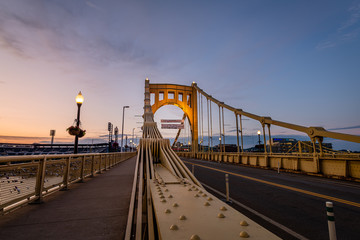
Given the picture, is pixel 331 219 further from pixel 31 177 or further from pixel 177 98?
pixel 177 98

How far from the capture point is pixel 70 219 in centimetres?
372

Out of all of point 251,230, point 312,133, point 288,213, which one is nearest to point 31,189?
point 251,230

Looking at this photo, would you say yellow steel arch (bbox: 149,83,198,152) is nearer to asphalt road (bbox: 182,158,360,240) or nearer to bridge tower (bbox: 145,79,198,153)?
bridge tower (bbox: 145,79,198,153)

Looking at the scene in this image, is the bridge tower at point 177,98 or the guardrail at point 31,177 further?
the bridge tower at point 177,98

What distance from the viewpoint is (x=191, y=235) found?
2.02 m

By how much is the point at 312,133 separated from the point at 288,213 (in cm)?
847

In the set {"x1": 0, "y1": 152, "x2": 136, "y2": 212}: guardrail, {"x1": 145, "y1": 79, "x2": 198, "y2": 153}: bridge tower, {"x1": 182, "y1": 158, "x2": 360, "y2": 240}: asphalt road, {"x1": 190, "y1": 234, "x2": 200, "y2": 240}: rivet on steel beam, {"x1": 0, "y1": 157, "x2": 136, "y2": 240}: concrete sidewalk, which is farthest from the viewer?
{"x1": 145, "y1": 79, "x2": 198, "y2": 153}: bridge tower

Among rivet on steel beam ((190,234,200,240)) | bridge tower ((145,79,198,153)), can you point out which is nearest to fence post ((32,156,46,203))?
rivet on steel beam ((190,234,200,240))

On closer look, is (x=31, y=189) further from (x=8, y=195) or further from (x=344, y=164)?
(x=344, y=164)

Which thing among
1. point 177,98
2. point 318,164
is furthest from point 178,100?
point 318,164

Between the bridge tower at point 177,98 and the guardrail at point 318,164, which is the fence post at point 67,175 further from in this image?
the bridge tower at point 177,98

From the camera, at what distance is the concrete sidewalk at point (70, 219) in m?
3.08

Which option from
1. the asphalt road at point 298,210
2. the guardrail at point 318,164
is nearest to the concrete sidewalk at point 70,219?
the asphalt road at point 298,210

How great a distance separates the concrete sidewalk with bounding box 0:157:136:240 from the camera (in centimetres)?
308
